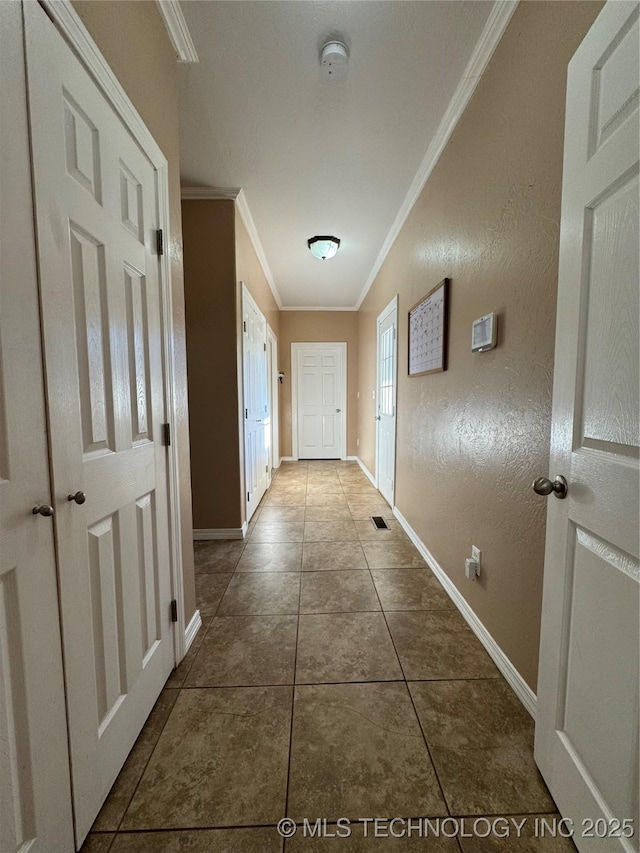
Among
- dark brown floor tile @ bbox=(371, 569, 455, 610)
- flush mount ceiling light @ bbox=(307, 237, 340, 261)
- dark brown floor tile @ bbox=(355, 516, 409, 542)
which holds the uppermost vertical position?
flush mount ceiling light @ bbox=(307, 237, 340, 261)

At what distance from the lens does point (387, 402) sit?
12.2ft

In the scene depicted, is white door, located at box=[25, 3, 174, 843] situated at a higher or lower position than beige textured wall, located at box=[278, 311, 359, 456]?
lower

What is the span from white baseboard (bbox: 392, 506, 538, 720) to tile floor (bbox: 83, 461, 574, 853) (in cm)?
4

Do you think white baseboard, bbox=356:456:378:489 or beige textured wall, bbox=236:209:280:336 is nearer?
beige textured wall, bbox=236:209:280:336

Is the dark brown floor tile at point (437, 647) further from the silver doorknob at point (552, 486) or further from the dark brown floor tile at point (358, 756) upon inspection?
the silver doorknob at point (552, 486)

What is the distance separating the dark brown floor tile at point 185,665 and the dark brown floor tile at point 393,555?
1130mm

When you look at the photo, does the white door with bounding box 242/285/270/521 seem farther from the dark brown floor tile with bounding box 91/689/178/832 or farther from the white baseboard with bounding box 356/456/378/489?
the dark brown floor tile with bounding box 91/689/178/832

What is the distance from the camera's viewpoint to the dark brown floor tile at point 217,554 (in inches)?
Result: 91.8

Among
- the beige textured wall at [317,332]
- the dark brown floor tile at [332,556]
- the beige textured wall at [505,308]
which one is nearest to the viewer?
→ the beige textured wall at [505,308]

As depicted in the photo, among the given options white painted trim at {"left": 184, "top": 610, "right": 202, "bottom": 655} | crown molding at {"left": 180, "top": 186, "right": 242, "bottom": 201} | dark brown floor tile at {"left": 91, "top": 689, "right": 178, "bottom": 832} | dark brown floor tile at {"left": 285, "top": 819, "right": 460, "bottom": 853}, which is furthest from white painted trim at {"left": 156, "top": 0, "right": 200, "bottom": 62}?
dark brown floor tile at {"left": 285, "top": 819, "right": 460, "bottom": 853}

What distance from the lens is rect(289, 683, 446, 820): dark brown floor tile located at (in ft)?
3.16

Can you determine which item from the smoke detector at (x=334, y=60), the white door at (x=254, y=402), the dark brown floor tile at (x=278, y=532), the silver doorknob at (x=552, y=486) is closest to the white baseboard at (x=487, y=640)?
the silver doorknob at (x=552, y=486)

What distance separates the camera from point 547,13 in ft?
3.72

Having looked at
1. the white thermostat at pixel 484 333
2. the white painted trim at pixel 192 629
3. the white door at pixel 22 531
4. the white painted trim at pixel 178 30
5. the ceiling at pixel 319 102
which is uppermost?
the ceiling at pixel 319 102
